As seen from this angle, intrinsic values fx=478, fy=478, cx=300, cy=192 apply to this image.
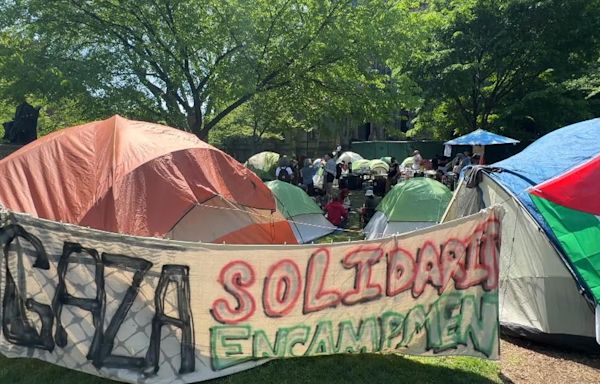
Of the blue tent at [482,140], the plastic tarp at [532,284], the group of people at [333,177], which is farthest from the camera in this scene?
the blue tent at [482,140]

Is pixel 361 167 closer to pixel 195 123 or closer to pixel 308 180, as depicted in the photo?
pixel 308 180

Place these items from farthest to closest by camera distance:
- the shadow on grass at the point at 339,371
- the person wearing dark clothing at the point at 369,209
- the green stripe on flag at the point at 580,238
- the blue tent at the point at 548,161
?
1. the person wearing dark clothing at the point at 369,209
2. the blue tent at the point at 548,161
3. the green stripe on flag at the point at 580,238
4. the shadow on grass at the point at 339,371

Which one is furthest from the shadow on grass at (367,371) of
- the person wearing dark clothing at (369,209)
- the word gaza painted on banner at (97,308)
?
the person wearing dark clothing at (369,209)

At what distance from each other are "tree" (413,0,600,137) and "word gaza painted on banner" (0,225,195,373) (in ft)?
54.7

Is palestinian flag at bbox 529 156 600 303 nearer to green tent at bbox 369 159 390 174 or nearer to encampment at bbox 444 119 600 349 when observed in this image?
encampment at bbox 444 119 600 349

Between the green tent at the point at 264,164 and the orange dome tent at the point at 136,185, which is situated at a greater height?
the green tent at the point at 264,164

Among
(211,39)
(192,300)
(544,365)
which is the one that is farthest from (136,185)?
(211,39)

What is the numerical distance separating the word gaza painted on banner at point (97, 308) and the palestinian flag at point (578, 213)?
3451mm

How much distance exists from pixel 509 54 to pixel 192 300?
2065 cm

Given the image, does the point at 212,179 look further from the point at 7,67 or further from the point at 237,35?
the point at 7,67

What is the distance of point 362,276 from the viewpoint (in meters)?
4.27

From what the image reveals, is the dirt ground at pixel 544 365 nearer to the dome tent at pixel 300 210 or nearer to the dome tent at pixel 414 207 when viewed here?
the dome tent at pixel 414 207

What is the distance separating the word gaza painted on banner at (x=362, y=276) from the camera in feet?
13.3

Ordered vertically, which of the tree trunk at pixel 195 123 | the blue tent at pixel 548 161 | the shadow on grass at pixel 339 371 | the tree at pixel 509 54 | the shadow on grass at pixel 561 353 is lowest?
the shadow on grass at pixel 339 371
